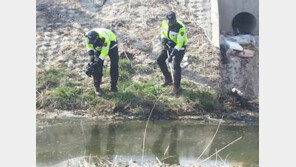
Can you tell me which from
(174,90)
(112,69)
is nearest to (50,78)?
(112,69)

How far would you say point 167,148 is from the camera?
6562 millimetres

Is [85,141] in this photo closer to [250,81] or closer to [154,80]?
[154,80]

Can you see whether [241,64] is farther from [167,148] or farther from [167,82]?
[167,148]

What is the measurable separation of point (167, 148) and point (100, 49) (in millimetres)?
3299

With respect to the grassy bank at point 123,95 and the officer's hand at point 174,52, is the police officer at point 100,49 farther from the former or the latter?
the officer's hand at point 174,52

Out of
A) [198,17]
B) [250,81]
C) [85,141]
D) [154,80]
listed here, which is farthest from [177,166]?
[198,17]

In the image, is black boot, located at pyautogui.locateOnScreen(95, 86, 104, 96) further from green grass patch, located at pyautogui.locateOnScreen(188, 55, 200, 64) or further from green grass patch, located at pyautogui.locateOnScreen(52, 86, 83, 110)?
green grass patch, located at pyautogui.locateOnScreen(188, 55, 200, 64)

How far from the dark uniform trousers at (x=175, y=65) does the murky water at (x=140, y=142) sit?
3.97 ft

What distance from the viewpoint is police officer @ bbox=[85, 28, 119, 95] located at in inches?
338

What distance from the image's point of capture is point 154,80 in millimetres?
10289

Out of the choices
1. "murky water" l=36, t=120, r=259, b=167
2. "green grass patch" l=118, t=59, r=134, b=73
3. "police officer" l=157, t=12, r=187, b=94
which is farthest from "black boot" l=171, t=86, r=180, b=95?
"green grass patch" l=118, t=59, r=134, b=73

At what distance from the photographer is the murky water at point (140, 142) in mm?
6996

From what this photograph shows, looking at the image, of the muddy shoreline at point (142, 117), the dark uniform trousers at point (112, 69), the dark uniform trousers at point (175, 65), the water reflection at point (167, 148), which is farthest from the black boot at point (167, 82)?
the water reflection at point (167, 148)

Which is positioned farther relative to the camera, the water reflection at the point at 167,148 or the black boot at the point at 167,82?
the black boot at the point at 167,82
